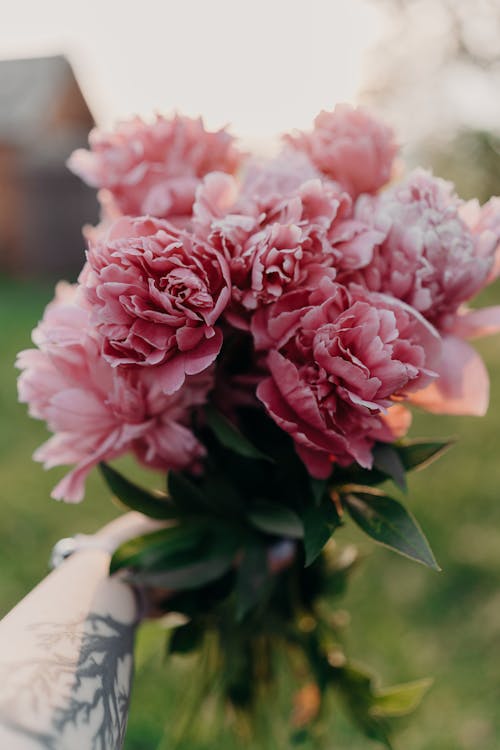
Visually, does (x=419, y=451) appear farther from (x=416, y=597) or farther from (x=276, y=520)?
(x=416, y=597)

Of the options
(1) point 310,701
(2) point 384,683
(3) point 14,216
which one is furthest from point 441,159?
(1) point 310,701

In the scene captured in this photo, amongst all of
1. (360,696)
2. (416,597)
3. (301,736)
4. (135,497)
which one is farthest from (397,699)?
(416,597)

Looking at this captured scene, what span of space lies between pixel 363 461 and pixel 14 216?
1202cm

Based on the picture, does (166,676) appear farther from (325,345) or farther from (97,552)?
(325,345)

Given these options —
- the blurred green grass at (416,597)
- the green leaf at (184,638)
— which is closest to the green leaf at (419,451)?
the green leaf at (184,638)

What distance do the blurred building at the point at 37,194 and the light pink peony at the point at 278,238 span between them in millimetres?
11159

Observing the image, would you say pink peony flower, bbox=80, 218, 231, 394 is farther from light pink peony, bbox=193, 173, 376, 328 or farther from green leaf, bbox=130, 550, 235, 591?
green leaf, bbox=130, 550, 235, 591

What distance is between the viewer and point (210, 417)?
1.12 metres

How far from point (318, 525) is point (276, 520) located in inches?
4.4

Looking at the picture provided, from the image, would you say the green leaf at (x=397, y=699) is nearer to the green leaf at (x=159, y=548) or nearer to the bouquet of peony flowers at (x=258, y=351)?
the bouquet of peony flowers at (x=258, y=351)

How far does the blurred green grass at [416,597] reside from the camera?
2521 mm

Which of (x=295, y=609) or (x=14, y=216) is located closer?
(x=295, y=609)

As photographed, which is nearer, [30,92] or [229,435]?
[229,435]

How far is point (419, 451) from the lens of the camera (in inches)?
46.4
